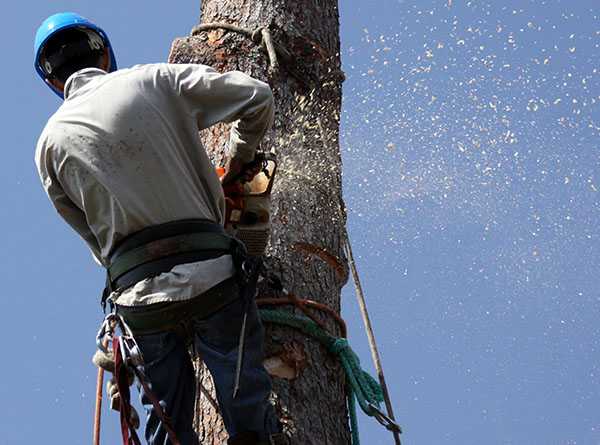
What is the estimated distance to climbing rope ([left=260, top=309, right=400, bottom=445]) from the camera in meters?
4.33

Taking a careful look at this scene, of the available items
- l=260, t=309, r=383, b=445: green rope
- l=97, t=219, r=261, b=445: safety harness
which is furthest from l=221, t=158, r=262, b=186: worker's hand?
A: l=260, t=309, r=383, b=445: green rope

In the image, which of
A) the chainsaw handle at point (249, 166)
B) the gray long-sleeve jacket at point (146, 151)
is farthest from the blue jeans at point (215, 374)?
the chainsaw handle at point (249, 166)

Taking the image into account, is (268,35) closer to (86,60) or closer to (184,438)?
(86,60)

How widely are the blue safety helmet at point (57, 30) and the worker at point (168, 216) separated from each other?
24cm

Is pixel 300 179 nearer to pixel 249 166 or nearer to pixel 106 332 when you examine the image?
pixel 249 166

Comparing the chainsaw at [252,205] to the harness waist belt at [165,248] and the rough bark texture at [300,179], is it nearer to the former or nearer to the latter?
the rough bark texture at [300,179]

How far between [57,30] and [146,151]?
615 millimetres

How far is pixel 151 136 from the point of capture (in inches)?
157

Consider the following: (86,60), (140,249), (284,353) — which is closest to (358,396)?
(284,353)

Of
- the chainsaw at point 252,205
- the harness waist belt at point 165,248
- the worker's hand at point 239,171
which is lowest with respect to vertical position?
the harness waist belt at point 165,248

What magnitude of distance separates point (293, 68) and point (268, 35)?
16cm

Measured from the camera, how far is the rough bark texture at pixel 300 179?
427 cm

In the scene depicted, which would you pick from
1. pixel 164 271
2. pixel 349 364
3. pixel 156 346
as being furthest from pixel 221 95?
pixel 349 364

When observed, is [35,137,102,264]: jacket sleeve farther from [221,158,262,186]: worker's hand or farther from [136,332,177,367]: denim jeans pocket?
[221,158,262,186]: worker's hand
